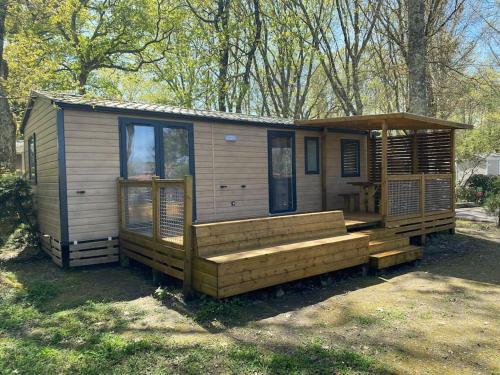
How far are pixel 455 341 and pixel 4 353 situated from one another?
152 inches

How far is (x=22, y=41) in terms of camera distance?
10172 mm

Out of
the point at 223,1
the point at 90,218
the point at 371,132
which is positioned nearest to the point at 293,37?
the point at 223,1

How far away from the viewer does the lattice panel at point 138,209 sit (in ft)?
18.8

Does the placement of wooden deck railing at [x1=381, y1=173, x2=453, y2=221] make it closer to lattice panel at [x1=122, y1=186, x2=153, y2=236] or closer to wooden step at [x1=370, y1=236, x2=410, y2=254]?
wooden step at [x1=370, y1=236, x2=410, y2=254]

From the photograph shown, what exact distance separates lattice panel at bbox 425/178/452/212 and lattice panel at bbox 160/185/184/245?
571 centimetres

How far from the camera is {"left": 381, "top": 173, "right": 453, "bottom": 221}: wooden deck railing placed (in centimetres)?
747

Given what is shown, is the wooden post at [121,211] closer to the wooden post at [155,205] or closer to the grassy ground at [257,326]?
the grassy ground at [257,326]

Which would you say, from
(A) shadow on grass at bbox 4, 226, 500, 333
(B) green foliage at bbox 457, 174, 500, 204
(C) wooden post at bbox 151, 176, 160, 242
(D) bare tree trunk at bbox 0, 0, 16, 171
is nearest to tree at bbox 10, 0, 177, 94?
(D) bare tree trunk at bbox 0, 0, 16, 171

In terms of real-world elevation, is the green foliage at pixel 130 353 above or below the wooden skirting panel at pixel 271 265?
below

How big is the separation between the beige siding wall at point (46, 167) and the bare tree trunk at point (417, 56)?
860cm

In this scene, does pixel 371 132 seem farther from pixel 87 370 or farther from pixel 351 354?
pixel 87 370

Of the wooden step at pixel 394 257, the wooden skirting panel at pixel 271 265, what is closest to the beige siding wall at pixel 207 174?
the wooden skirting panel at pixel 271 265

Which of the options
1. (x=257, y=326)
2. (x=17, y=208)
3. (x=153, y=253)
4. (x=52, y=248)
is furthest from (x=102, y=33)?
(x=257, y=326)

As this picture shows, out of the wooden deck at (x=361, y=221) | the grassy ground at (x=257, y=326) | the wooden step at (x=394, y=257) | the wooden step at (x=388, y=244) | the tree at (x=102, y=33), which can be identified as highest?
the tree at (x=102, y=33)
